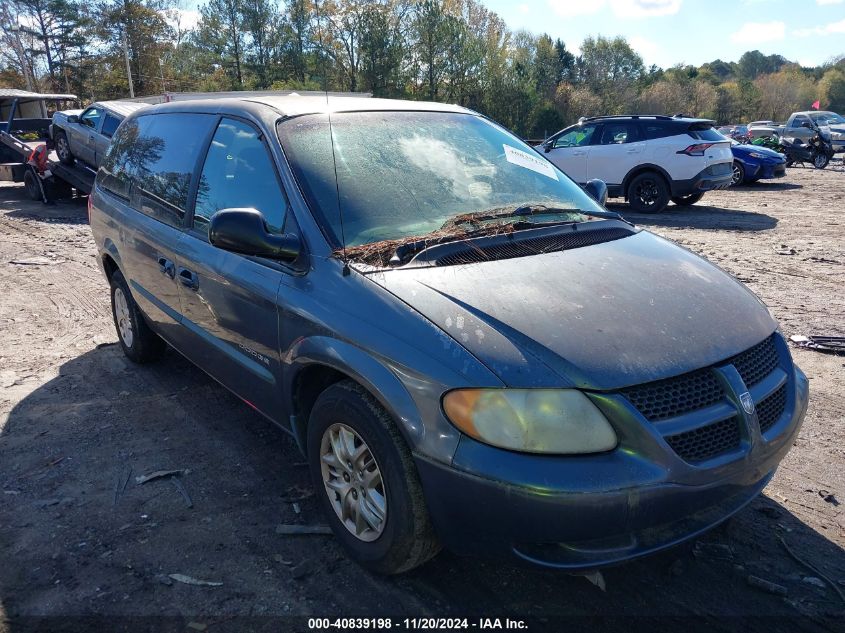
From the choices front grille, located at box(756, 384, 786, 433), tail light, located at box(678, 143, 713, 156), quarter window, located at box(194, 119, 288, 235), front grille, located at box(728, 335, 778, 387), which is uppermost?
quarter window, located at box(194, 119, 288, 235)

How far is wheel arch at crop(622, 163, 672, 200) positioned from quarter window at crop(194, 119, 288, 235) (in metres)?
10.9

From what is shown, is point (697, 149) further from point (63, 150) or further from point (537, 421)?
point (63, 150)

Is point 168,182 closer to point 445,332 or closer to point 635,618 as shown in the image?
point 445,332

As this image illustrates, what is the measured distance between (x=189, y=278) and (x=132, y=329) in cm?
161

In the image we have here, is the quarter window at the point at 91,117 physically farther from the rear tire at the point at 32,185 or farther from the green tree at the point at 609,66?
the green tree at the point at 609,66

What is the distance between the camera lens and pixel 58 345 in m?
5.64

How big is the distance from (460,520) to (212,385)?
3.03 meters

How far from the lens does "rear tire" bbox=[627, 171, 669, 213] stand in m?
12.8

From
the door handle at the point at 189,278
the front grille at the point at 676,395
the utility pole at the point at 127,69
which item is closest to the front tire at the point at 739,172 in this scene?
the door handle at the point at 189,278

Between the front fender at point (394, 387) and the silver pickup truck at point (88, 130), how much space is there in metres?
11.1

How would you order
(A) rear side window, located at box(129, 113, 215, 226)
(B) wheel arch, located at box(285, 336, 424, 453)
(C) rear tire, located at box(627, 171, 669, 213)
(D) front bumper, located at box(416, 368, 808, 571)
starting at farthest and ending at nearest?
1. (C) rear tire, located at box(627, 171, 669, 213)
2. (A) rear side window, located at box(129, 113, 215, 226)
3. (B) wheel arch, located at box(285, 336, 424, 453)
4. (D) front bumper, located at box(416, 368, 808, 571)

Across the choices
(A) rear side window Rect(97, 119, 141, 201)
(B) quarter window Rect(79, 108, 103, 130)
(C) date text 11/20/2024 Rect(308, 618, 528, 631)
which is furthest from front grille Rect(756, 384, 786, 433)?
(B) quarter window Rect(79, 108, 103, 130)

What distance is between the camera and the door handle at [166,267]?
382 centimetres

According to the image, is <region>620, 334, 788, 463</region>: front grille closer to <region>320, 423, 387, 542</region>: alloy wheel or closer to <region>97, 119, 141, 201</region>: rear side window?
<region>320, 423, 387, 542</region>: alloy wheel
